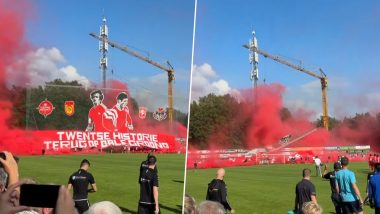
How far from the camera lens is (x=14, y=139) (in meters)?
4.49

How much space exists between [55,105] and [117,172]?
2.51 metres

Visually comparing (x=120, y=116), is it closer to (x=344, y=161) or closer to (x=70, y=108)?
(x=70, y=108)

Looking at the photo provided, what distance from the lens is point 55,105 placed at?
5250 millimetres

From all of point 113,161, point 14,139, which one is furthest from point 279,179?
point 14,139

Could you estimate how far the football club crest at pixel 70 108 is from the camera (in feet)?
16.8

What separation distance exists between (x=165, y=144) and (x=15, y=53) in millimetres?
1965

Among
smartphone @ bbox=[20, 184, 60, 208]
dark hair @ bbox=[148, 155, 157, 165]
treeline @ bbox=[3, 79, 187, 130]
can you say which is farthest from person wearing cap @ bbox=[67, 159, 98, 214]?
smartphone @ bbox=[20, 184, 60, 208]

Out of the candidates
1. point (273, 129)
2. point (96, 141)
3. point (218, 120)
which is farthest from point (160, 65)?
point (273, 129)

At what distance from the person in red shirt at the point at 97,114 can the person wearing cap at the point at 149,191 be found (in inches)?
43.5

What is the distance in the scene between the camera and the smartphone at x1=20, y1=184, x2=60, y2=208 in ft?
5.08

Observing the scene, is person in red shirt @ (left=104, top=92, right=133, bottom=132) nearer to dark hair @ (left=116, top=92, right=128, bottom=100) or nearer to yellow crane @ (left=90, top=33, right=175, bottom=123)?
dark hair @ (left=116, top=92, right=128, bottom=100)

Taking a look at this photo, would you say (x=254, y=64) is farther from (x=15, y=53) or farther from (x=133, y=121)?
(x=15, y=53)

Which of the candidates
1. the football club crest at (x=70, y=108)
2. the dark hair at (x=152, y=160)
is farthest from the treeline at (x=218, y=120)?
the football club crest at (x=70, y=108)

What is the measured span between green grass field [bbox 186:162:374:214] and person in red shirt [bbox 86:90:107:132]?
4.84 metres
